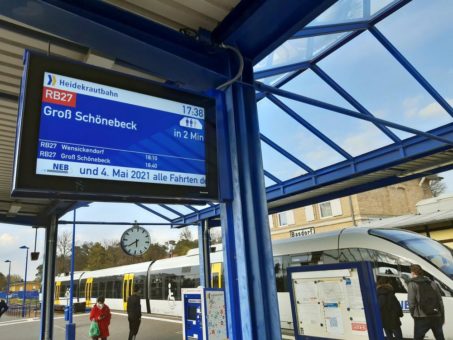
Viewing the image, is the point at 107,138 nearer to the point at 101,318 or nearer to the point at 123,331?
the point at 101,318

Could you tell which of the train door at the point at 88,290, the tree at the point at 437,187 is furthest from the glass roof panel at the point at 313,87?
the tree at the point at 437,187

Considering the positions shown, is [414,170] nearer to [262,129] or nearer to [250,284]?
[262,129]

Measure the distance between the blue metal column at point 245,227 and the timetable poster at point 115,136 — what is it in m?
0.31

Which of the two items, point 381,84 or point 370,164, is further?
point 370,164

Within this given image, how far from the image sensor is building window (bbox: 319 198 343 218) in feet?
100

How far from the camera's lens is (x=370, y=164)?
8336 millimetres

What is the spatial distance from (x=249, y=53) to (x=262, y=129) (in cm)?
473

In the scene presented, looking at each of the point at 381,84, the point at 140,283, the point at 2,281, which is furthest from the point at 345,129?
the point at 2,281

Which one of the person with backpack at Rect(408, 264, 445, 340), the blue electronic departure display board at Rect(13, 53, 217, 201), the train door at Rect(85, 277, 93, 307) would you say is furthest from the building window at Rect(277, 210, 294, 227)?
the blue electronic departure display board at Rect(13, 53, 217, 201)

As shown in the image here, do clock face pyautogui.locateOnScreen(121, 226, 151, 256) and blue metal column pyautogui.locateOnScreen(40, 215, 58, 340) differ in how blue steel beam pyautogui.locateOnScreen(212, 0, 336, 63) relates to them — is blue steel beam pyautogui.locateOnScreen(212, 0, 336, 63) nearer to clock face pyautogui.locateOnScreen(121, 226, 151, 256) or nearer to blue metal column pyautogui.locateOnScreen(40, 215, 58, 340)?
clock face pyautogui.locateOnScreen(121, 226, 151, 256)

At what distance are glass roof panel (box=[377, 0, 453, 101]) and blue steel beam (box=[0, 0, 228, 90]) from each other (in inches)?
140

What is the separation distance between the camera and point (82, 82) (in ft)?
9.48

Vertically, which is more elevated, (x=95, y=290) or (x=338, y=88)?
(x=338, y=88)

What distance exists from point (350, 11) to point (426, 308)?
524cm
